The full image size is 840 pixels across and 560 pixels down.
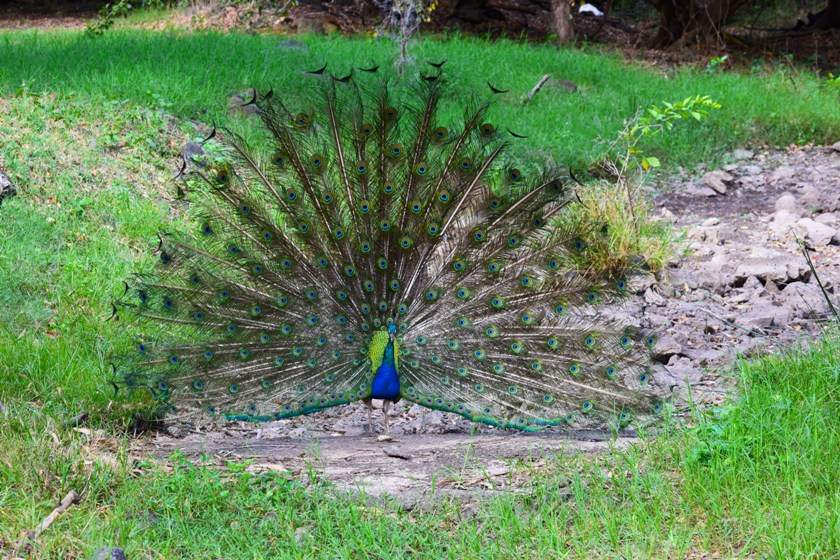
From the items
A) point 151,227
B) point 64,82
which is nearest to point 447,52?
point 64,82

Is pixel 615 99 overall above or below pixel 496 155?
below

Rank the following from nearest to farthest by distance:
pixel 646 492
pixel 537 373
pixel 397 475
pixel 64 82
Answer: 1. pixel 646 492
2. pixel 397 475
3. pixel 537 373
4. pixel 64 82

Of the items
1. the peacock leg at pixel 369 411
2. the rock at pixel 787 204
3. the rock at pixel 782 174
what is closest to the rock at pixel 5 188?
the peacock leg at pixel 369 411

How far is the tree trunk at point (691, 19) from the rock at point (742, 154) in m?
6.78

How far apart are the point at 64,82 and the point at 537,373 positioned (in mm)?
7040

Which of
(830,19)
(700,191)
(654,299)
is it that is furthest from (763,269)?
(830,19)

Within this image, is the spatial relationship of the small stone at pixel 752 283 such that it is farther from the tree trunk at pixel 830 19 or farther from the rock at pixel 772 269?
the tree trunk at pixel 830 19

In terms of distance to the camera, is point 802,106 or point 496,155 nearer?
point 496,155

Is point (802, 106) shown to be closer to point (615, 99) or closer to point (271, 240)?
point (615, 99)

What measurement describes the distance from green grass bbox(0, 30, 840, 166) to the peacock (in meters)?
4.10

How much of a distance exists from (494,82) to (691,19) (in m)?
7.21

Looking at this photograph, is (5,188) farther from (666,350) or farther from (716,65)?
(716,65)

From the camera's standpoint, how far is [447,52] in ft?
44.9

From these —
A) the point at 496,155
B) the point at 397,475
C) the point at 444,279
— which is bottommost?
the point at 397,475
